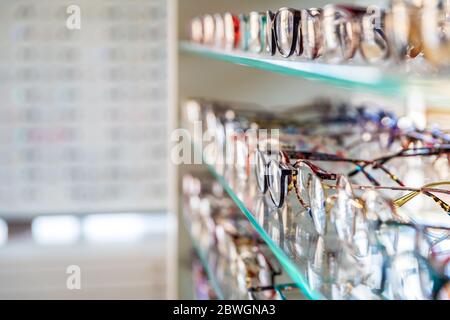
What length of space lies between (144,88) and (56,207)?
2.26ft

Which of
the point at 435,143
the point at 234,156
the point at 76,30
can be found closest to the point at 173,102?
the point at 234,156

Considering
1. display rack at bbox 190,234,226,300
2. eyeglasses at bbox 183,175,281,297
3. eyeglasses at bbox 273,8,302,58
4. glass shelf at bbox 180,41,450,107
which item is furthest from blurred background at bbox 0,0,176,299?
glass shelf at bbox 180,41,450,107

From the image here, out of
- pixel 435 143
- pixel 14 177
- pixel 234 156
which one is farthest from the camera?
pixel 14 177

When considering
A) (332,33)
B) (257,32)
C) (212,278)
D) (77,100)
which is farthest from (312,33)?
(77,100)

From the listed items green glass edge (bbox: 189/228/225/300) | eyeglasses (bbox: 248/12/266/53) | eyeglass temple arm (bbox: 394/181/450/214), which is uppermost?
eyeglasses (bbox: 248/12/266/53)

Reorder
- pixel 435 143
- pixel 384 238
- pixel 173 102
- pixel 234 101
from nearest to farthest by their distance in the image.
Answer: pixel 384 238, pixel 435 143, pixel 234 101, pixel 173 102

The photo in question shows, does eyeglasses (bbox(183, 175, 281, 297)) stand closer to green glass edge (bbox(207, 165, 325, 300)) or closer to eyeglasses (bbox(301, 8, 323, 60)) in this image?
green glass edge (bbox(207, 165, 325, 300))

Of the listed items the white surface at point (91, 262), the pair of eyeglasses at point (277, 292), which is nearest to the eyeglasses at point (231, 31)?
the pair of eyeglasses at point (277, 292)

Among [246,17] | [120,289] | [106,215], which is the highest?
[246,17]

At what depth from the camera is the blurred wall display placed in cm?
299

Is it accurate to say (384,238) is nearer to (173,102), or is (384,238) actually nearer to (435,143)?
(435,143)

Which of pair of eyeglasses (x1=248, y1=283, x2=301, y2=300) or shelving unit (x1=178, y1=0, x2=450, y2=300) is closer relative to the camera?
shelving unit (x1=178, y1=0, x2=450, y2=300)

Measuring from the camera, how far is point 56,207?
3074mm

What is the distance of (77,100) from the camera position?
3043 mm
